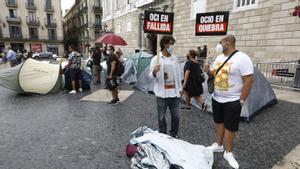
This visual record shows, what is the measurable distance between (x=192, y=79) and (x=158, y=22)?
6.85ft

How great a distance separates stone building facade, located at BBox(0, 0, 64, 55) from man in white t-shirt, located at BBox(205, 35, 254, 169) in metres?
49.7

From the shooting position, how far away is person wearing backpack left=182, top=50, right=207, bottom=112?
5.08 meters

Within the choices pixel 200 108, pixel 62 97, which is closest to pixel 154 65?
pixel 200 108

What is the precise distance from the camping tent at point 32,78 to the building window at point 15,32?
43.4m

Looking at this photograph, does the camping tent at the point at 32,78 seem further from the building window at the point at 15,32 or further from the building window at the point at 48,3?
the building window at the point at 48,3

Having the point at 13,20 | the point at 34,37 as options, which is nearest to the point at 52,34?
the point at 34,37

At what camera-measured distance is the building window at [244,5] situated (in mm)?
10789

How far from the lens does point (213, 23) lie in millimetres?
4023

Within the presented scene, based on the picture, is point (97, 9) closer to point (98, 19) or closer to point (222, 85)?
point (98, 19)

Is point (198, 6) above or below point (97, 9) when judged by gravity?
below

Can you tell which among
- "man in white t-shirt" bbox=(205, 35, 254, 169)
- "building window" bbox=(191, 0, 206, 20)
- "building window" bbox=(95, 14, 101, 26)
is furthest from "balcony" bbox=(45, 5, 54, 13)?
"man in white t-shirt" bbox=(205, 35, 254, 169)

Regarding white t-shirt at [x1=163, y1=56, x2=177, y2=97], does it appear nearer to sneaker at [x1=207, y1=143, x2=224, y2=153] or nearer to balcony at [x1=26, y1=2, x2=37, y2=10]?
sneaker at [x1=207, y1=143, x2=224, y2=153]

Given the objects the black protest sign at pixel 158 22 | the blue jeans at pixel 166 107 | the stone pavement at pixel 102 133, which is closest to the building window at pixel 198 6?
the stone pavement at pixel 102 133

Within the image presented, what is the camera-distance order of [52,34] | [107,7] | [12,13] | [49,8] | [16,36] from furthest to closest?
[52,34]
[49,8]
[16,36]
[12,13]
[107,7]
